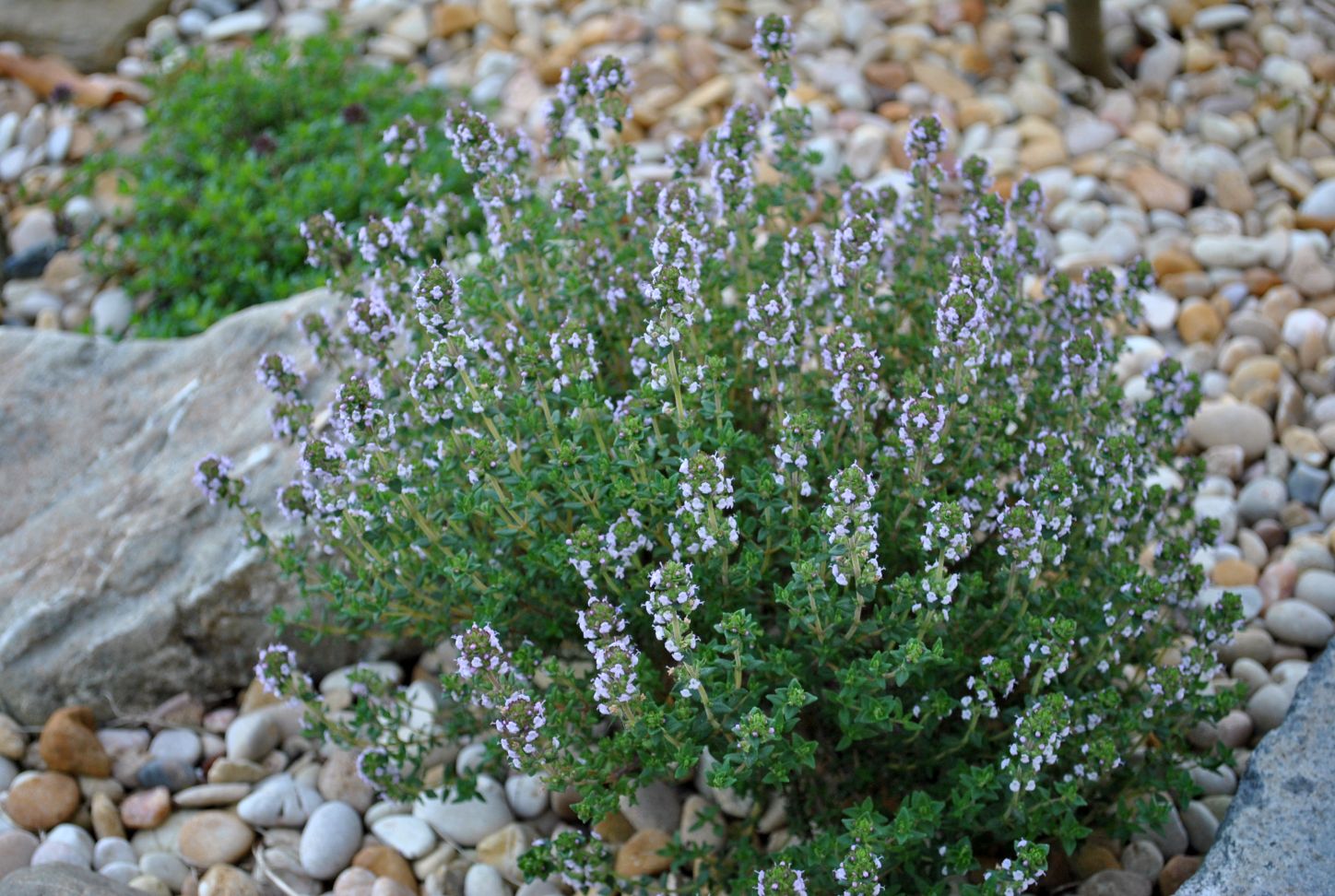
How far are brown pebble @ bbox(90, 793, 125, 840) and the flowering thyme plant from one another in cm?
82

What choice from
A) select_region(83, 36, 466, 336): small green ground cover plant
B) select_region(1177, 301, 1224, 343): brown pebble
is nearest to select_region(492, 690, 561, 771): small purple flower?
select_region(83, 36, 466, 336): small green ground cover plant

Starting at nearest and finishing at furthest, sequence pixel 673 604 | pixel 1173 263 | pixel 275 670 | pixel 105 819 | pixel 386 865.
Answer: pixel 673 604 → pixel 275 670 → pixel 386 865 → pixel 105 819 → pixel 1173 263

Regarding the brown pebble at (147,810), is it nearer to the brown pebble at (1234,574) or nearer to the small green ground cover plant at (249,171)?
the small green ground cover plant at (249,171)

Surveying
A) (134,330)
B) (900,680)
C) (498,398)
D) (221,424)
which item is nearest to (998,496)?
(900,680)

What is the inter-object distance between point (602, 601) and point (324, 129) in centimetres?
367

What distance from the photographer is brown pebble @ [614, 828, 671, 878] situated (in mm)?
3365

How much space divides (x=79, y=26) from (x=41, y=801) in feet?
15.2

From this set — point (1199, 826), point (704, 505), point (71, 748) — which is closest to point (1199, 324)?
point (1199, 826)

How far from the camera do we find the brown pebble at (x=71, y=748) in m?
3.79

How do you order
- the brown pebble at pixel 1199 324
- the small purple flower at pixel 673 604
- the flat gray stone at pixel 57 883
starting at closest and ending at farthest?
the small purple flower at pixel 673 604
the flat gray stone at pixel 57 883
the brown pebble at pixel 1199 324

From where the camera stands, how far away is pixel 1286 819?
278 cm

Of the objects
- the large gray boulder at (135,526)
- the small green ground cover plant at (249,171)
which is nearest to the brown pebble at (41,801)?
the large gray boulder at (135,526)

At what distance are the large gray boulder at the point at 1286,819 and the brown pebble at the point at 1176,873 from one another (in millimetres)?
376

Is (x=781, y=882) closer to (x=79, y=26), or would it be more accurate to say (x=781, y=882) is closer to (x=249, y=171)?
(x=249, y=171)
